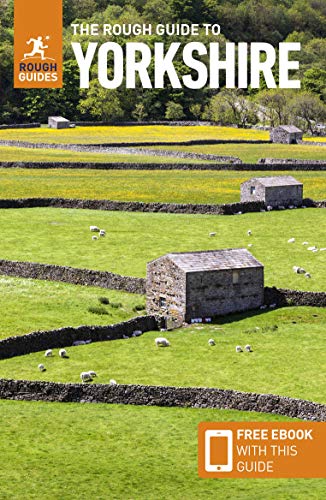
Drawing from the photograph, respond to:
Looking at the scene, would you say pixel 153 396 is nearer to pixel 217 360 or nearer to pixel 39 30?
pixel 217 360

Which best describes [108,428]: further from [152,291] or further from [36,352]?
[152,291]

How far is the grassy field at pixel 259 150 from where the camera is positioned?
154 m

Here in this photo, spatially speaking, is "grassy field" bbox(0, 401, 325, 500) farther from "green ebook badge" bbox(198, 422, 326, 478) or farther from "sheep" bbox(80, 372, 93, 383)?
"sheep" bbox(80, 372, 93, 383)

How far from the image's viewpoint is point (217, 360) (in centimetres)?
5853

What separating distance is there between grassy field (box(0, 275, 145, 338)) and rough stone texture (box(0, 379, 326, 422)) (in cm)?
1093

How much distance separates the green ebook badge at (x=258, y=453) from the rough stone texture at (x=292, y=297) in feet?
89.9

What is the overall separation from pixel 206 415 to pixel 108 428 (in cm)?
394

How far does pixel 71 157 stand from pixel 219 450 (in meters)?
115

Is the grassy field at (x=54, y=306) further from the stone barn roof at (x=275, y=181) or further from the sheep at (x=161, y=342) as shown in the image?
the stone barn roof at (x=275, y=181)

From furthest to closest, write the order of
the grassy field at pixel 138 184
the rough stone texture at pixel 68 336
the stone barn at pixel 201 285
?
the grassy field at pixel 138 184 → the stone barn at pixel 201 285 → the rough stone texture at pixel 68 336

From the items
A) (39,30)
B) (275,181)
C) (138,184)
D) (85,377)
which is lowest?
(85,377)

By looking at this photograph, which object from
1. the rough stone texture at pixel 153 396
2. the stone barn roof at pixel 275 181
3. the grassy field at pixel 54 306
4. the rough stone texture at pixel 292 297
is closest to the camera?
the rough stone texture at pixel 153 396

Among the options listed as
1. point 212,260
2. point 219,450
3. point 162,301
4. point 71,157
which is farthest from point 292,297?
point 71,157

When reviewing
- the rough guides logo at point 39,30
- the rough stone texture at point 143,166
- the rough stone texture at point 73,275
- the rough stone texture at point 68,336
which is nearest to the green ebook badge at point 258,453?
the rough stone texture at point 68,336
